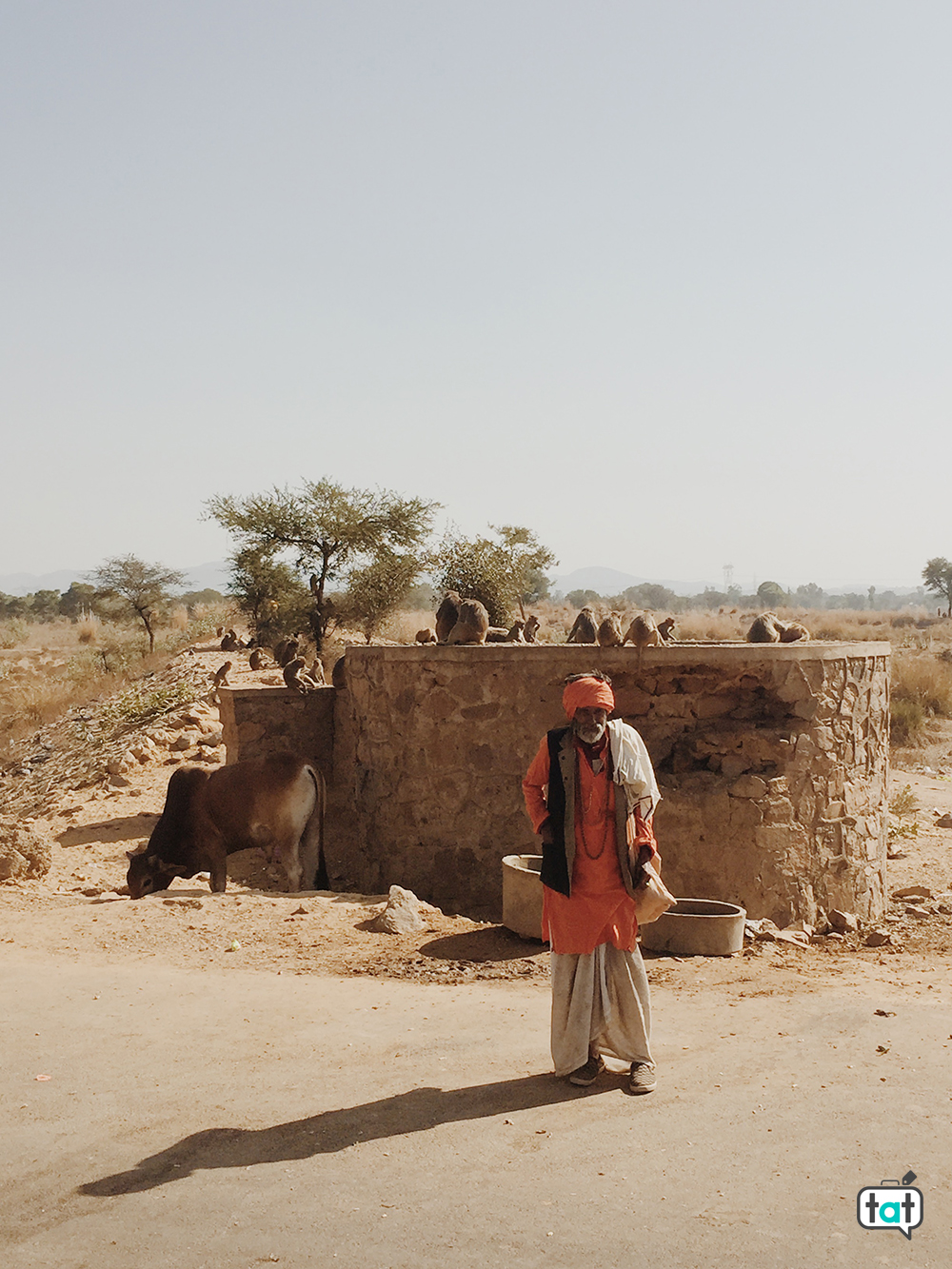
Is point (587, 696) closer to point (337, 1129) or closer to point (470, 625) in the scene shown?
point (337, 1129)

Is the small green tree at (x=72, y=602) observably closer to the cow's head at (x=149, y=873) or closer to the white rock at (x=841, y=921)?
the cow's head at (x=149, y=873)

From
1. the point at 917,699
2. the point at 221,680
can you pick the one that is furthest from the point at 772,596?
the point at 221,680

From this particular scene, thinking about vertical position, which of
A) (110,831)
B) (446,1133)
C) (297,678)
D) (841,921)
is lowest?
(110,831)

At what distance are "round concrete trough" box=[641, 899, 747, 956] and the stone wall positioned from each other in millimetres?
892

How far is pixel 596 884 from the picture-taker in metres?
4.66

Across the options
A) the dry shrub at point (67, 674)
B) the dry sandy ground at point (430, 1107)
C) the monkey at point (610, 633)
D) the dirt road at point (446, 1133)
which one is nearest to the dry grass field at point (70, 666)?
the dry shrub at point (67, 674)

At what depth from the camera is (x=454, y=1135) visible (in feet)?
13.5

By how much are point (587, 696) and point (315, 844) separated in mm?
5112

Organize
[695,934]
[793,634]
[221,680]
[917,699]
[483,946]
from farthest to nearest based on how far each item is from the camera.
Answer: [917,699] < [221,680] < [793,634] < [483,946] < [695,934]

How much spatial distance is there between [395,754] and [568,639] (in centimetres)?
195

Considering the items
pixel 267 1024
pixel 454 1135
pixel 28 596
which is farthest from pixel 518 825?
pixel 28 596

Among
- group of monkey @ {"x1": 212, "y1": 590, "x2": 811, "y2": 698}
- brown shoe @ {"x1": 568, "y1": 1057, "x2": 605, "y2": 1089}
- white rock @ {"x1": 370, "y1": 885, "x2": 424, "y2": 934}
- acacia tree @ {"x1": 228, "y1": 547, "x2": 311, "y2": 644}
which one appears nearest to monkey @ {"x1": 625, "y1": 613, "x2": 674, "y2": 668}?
group of monkey @ {"x1": 212, "y1": 590, "x2": 811, "y2": 698}

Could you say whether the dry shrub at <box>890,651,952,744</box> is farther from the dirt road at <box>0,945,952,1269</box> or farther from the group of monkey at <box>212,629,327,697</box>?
the dirt road at <box>0,945,952,1269</box>

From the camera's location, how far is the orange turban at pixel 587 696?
469 cm
